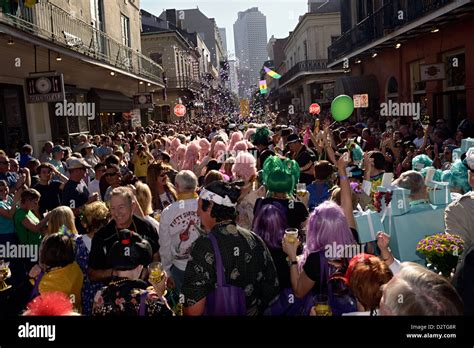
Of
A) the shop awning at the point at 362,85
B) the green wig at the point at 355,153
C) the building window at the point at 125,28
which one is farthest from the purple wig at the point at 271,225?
the building window at the point at 125,28

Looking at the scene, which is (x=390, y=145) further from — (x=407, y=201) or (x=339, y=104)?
(x=407, y=201)

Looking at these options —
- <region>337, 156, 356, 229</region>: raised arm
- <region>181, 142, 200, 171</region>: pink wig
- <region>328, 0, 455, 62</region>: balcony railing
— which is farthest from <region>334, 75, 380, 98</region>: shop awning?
<region>337, 156, 356, 229</region>: raised arm

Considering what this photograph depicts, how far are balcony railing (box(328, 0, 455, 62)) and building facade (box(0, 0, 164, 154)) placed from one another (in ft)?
32.1

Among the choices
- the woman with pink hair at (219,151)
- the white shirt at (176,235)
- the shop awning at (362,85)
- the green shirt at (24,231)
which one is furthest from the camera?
the shop awning at (362,85)

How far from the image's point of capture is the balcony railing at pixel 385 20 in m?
12.8

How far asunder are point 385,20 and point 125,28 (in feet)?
48.5

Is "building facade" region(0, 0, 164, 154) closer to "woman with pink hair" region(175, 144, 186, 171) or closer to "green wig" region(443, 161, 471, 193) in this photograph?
"woman with pink hair" region(175, 144, 186, 171)

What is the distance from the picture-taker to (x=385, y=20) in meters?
16.5

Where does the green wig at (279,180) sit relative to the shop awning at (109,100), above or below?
below

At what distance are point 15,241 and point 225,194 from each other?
3.97m

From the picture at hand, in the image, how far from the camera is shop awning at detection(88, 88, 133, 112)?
19.4 metres

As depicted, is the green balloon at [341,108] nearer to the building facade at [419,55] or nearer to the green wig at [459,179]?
the building facade at [419,55]

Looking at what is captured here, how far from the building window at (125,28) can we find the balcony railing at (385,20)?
1168 cm

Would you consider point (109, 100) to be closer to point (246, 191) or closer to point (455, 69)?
point (455, 69)
